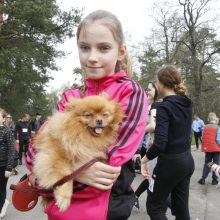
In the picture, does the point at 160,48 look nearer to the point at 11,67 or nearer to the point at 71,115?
the point at 11,67

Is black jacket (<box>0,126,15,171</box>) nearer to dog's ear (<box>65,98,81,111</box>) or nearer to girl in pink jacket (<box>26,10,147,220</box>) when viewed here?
girl in pink jacket (<box>26,10,147,220</box>)

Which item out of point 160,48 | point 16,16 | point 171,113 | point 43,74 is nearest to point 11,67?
point 16,16

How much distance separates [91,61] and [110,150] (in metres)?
0.47

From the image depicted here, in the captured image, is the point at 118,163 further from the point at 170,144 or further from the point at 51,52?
the point at 51,52

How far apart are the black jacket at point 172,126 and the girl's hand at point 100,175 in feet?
7.60

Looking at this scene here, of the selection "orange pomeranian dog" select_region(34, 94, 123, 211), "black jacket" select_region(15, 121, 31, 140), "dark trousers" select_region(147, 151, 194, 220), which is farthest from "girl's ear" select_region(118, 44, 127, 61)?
"black jacket" select_region(15, 121, 31, 140)

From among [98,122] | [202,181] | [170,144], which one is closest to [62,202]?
[98,122]

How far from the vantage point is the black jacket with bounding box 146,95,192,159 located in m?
3.82

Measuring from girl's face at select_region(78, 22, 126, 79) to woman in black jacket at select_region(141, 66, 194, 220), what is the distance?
216 centimetres

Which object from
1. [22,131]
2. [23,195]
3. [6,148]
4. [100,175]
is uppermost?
[100,175]

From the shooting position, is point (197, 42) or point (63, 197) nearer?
Answer: point (63, 197)

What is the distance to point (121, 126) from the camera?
1.62m

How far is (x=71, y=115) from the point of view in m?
1.64

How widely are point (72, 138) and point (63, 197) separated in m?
0.26
